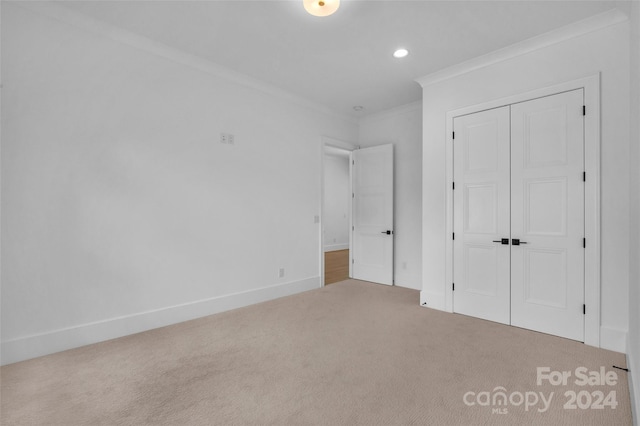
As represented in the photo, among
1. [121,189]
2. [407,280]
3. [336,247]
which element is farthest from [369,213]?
[336,247]

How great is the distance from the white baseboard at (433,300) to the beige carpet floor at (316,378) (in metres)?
0.42

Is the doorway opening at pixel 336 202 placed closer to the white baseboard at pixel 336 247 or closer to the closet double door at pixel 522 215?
the white baseboard at pixel 336 247

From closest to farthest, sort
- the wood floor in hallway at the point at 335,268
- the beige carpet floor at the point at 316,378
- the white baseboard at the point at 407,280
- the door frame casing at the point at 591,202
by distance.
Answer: the beige carpet floor at the point at 316,378 < the door frame casing at the point at 591,202 < the white baseboard at the point at 407,280 < the wood floor in hallway at the point at 335,268

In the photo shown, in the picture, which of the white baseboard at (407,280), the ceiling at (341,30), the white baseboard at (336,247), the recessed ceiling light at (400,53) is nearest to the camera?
the ceiling at (341,30)

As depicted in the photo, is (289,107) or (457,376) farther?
(289,107)

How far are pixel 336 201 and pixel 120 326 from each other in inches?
290

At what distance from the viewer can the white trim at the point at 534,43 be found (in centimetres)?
265

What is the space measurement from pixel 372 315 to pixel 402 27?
3.00 meters

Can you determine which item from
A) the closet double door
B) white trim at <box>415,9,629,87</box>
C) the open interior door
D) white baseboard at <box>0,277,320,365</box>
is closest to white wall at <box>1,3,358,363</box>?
white baseboard at <box>0,277,320,365</box>

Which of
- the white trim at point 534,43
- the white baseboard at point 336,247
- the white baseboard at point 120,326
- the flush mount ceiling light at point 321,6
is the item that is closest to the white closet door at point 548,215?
the white trim at point 534,43

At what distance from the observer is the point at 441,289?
376cm

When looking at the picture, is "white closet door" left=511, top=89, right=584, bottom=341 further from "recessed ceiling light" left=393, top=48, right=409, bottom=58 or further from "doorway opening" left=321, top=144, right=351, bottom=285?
"doorway opening" left=321, top=144, right=351, bottom=285

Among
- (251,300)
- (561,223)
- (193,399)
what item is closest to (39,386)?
(193,399)

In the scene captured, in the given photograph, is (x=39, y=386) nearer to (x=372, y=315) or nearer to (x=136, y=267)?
(x=136, y=267)
